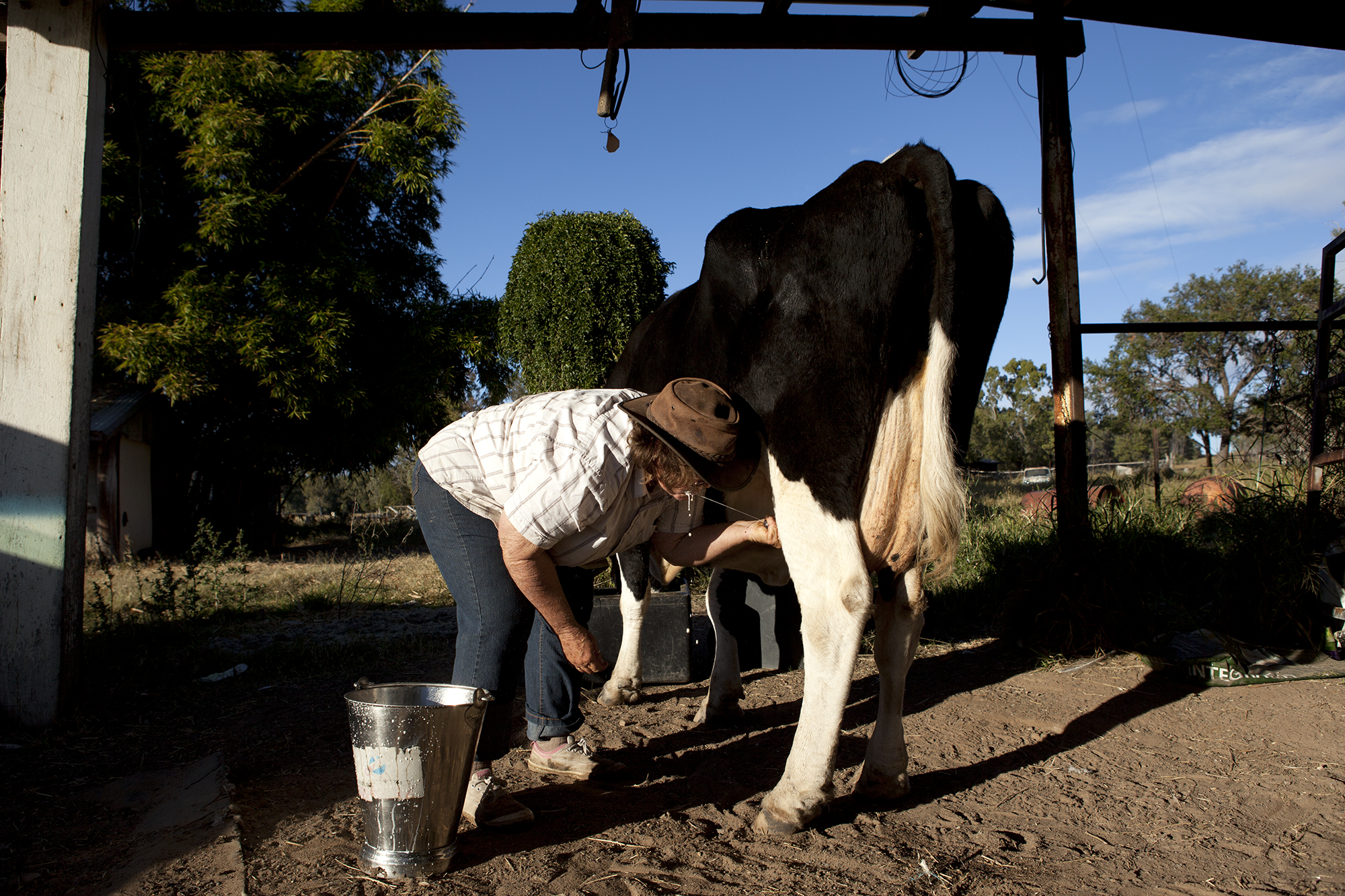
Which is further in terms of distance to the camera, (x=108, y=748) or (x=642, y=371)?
(x=642, y=371)

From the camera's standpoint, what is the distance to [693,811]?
8.45 feet

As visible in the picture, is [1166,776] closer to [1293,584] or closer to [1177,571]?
[1293,584]

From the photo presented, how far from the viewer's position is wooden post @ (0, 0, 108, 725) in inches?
141

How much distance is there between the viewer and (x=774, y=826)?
7.88 ft

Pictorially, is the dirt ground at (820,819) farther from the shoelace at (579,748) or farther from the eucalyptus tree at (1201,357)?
the eucalyptus tree at (1201,357)

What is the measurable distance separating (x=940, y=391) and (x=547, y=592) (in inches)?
51.6

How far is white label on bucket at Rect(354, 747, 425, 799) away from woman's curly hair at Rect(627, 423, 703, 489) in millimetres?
973

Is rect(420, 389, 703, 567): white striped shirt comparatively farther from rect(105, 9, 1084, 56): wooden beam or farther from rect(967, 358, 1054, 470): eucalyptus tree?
rect(967, 358, 1054, 470): eucalyptus tree

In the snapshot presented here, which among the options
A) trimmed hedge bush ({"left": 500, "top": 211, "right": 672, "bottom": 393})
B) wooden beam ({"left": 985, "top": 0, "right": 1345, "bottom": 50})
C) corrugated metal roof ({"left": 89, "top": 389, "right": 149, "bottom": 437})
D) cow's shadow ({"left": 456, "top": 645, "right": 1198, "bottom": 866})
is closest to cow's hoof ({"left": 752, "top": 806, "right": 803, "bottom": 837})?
cow's shadow ({"left": 456, "top": 645, "right": 1198, "bottom": 866})

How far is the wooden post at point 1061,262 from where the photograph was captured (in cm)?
432

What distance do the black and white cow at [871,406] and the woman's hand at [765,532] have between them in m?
0.11

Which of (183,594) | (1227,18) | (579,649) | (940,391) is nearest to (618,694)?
(579,649)

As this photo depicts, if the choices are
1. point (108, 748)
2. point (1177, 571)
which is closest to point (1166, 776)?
point (1177, 571)

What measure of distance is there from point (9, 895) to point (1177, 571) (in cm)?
587
